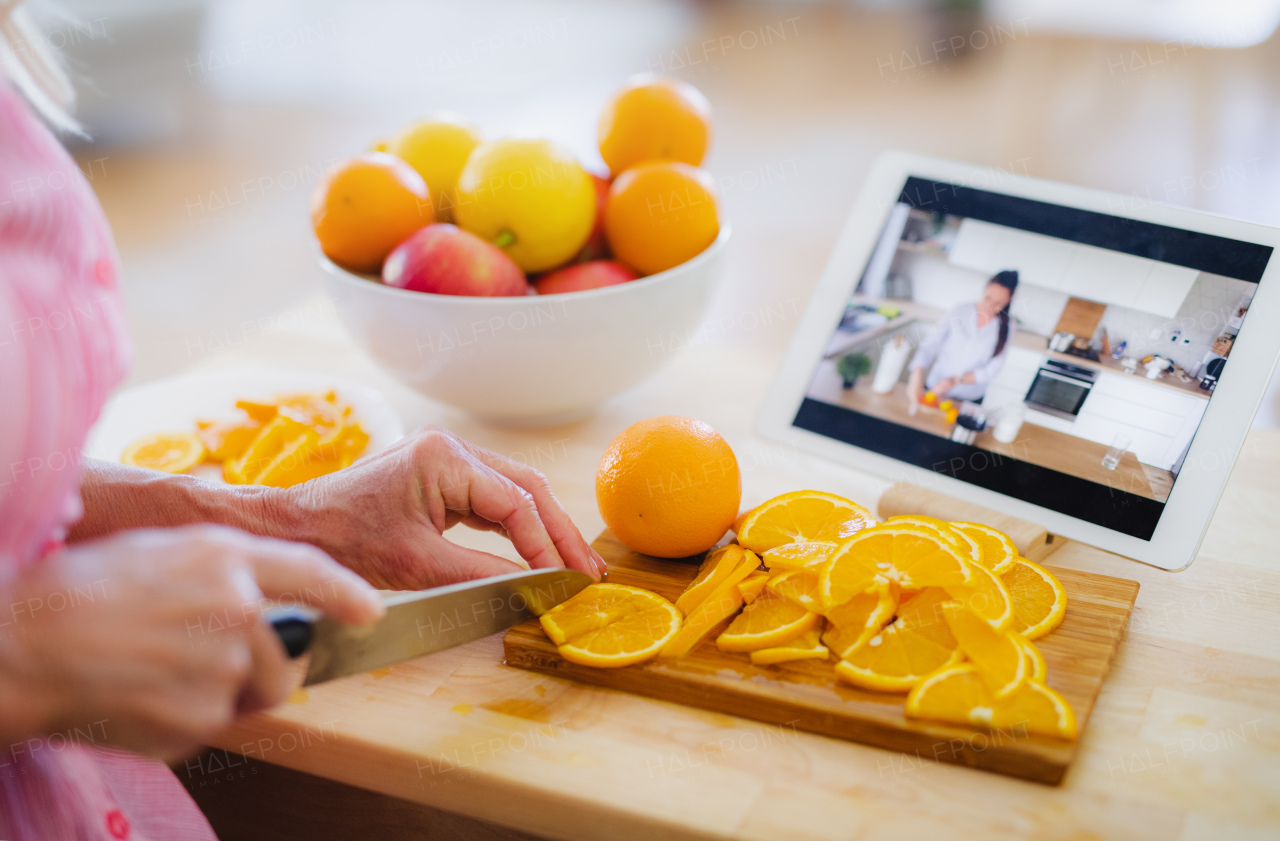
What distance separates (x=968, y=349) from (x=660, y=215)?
39cm

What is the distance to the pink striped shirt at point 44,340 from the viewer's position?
1.51 ft

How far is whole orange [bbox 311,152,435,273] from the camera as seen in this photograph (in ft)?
3.43

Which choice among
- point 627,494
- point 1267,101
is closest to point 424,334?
point 627,494

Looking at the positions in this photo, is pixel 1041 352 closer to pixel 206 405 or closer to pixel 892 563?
pixel 892 563

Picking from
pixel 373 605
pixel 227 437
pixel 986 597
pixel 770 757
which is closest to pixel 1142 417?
pixel 986 597

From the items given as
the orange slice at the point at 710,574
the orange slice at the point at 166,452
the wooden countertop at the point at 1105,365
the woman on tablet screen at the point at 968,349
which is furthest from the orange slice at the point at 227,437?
the wooden countertop at the point at 1105,365

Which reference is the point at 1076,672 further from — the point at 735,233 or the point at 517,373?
the point at 735,233

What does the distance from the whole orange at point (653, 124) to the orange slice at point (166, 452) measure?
0.64 m

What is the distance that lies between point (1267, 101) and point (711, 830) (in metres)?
5.48

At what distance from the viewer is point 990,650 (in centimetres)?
71

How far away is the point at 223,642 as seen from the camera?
0.51m

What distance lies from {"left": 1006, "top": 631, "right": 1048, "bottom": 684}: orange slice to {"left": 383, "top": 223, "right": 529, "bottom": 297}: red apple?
2.15 ft

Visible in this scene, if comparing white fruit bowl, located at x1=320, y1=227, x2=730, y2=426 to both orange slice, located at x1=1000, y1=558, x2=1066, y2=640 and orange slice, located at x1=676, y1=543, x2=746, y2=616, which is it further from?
orange slice, located at x1=1000, y1=558, x2=1066, y2=640

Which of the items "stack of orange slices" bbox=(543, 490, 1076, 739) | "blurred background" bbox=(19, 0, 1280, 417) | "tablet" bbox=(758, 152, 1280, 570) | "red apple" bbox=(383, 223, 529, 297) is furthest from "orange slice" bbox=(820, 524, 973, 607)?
"blurred background" bbox=(19, 0, 1280, 417)
